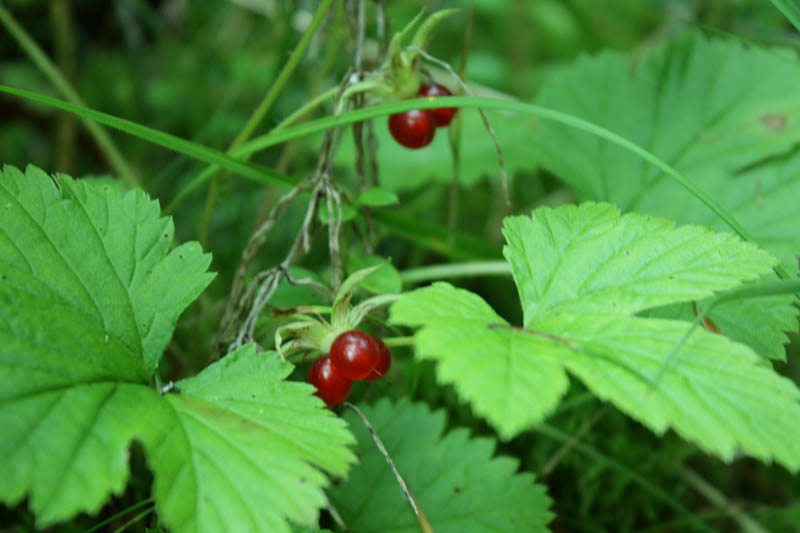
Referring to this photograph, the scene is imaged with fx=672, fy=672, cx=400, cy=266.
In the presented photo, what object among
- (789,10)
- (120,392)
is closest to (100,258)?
(120,392)

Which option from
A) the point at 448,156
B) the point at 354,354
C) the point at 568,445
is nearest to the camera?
the point at 354,354

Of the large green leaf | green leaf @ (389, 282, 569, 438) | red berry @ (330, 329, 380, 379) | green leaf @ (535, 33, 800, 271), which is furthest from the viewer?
the large green leaf

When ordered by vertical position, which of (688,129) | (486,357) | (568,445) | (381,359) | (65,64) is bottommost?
(568,445)

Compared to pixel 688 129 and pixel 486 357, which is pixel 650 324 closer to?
pixel 486 357

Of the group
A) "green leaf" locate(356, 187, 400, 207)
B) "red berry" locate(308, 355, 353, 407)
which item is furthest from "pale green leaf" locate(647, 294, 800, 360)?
"red berry" locate(308, 355, 353, 407)

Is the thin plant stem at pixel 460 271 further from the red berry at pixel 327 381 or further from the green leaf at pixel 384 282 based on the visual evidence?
the red berry at pixel 327 381

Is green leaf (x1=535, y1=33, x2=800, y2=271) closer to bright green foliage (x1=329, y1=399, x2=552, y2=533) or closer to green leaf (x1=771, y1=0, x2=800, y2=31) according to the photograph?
green leaf (x1=771, y1=0, x2=800, y2=31)

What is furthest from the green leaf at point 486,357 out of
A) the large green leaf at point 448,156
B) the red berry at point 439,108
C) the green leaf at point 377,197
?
the large green leaf at point 448,156

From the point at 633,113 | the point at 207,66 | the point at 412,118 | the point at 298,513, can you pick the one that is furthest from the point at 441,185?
the point at 298,513
